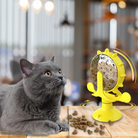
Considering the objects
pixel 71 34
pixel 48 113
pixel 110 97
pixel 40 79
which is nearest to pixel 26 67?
pixel 40 79

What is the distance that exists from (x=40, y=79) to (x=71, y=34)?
329 centimetres

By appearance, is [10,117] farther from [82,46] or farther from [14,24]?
[14,24]

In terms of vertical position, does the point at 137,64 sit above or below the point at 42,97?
above

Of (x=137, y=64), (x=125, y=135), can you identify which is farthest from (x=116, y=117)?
(x=137, y=64)

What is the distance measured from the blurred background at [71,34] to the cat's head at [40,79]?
8.77ft

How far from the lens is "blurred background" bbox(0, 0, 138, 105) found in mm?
3469

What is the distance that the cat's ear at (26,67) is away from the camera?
2.15 ft

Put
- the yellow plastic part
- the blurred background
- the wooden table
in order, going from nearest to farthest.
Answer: the wooden table → the yellow plastic part → the blurred background

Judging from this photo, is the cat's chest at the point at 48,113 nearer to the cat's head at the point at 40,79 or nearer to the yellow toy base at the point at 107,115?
the cat's head at the point at 40,79

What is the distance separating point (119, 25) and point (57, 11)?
5.19 feet

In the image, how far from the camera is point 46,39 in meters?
3.88

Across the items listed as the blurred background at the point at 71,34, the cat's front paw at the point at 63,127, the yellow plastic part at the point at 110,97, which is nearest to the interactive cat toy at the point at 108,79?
the yellow plastic part at the point at 110,97

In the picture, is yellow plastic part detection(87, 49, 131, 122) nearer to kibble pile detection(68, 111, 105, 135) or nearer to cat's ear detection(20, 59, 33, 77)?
kibble pile detection(68, 111, 105, 135)

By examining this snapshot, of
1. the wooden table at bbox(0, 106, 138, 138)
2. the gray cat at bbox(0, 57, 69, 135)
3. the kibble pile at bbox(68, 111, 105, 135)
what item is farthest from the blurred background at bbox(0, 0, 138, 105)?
the gray cat at bbox(0, 57, 69, 135)
